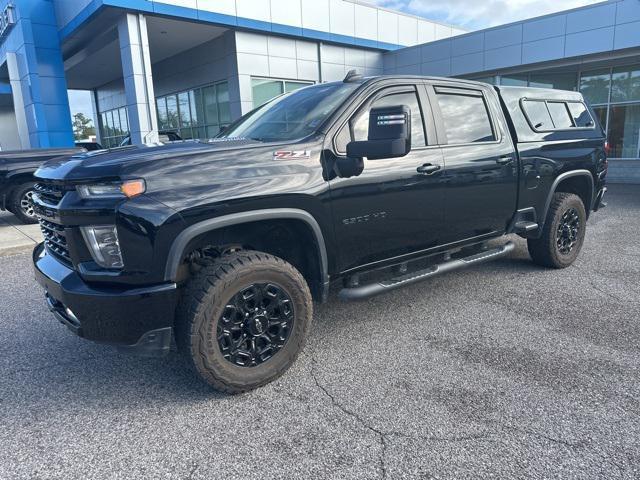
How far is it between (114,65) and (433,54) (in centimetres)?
1444

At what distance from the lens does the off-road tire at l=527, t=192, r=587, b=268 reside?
509 cm

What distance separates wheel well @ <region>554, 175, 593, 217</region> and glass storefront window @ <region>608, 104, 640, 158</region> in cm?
1189

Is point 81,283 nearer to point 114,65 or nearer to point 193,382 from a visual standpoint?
point 193,382

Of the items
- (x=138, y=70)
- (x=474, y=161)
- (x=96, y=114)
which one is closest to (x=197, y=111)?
(x=138, y=70)

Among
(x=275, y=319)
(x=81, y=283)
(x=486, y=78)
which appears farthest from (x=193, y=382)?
(x=486, y=78)

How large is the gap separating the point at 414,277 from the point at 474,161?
3.96 feet

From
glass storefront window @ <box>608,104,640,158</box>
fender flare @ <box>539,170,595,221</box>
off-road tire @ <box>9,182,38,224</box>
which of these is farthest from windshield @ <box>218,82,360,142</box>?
glass storefront window @ <box>608,104,640,158</box>

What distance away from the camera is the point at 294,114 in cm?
370

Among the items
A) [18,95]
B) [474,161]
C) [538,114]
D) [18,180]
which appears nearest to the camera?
[474,161]

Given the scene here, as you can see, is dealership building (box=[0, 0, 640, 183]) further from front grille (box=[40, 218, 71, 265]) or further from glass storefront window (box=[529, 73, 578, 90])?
front grille (box=[40, 218, 71, 265])

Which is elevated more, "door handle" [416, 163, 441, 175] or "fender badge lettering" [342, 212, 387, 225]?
"door handle" [416, 163, 441, 175]

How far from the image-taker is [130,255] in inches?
101

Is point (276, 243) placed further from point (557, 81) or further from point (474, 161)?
point (557, 81)

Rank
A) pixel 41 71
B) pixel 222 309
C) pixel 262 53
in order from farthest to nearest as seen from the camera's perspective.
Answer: pixel 262 53
pixel 41 71
pixel 222 309
